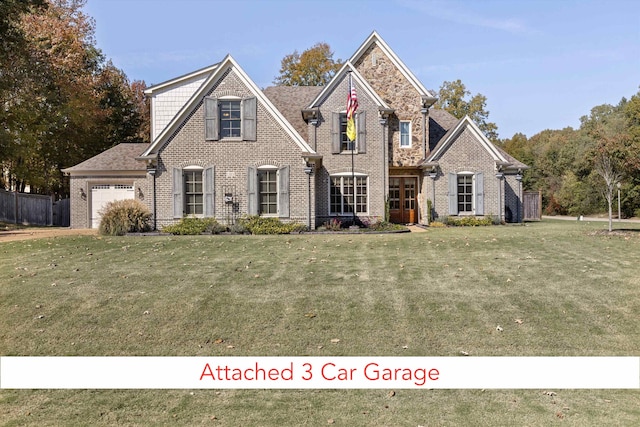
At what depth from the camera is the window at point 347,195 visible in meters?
22.6

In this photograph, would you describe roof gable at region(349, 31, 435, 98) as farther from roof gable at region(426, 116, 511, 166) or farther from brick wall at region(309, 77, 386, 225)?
brick wall at region(309, 77, 386, 225)

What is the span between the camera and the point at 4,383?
5.98 meters

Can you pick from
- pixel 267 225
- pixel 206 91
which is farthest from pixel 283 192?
pixel 206 91

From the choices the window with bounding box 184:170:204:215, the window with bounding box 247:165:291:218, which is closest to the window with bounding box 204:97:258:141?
the window with bounding box 247:165:291:218

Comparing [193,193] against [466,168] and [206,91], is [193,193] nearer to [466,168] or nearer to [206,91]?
[206,91]

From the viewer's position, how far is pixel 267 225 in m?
19.2

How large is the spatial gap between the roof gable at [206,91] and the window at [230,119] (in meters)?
0.84

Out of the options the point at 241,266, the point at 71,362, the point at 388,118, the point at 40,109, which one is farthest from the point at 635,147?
the point at 40,109

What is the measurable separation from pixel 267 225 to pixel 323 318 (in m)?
11.7

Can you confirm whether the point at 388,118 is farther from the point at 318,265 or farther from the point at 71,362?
the point at 71,362

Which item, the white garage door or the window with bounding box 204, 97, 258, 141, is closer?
the window with bounding box 204, 97, 258, 141

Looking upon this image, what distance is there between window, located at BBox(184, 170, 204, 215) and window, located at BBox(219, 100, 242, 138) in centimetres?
197

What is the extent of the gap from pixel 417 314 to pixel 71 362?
5.13 metres

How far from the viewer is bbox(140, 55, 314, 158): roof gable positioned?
64.3 ft
